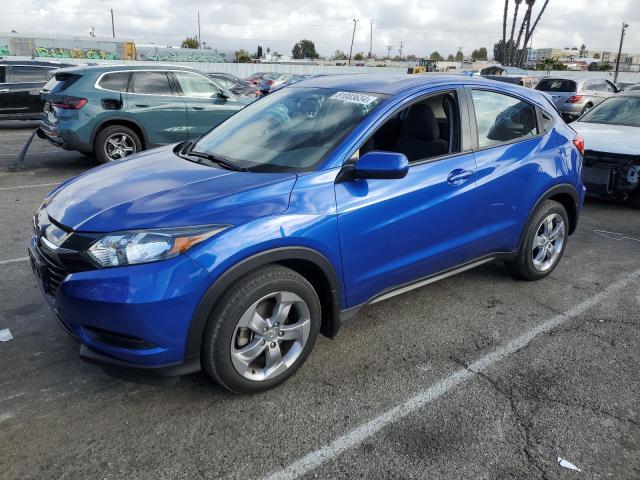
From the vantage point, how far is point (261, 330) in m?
2.91

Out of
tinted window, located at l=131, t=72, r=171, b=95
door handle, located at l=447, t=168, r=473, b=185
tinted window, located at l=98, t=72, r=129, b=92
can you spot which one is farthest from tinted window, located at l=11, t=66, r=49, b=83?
door handle, located at l=447, t=168, r=473, b=185

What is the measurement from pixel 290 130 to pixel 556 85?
17925mm

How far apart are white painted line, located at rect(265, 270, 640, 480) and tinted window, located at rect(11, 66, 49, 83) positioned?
1433 centimetres

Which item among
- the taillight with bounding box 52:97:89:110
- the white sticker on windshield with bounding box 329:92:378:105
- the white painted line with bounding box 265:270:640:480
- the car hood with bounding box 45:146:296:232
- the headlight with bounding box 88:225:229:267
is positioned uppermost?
the white sticker on windshield with bounding box 329:92:378:105

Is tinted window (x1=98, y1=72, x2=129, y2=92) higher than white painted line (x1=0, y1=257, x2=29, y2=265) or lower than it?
higher

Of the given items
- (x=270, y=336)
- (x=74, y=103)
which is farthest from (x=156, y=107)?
(x=270, y=336)

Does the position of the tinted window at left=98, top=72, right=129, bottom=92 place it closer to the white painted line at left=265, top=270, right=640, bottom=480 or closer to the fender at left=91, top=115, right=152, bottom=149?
the fender at left=91, top=115, right=152, bottom=149

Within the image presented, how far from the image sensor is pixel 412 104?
11.9 ft

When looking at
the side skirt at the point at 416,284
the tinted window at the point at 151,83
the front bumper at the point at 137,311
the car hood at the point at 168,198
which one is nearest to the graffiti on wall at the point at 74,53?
Answer: the tinted window at the point at 151,83

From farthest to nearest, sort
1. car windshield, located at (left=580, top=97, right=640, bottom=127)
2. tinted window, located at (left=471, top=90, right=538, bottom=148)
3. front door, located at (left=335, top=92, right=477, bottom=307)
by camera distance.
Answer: car windshield, located at (left=580, top=97, right=640, bottom=127) → tinted window, located at (left=471, top=90, right=538, bottom=148) → front door, located at (left=335, top=92, right=477, bottom=307)

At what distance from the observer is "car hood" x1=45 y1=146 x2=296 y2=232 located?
8.89 ft

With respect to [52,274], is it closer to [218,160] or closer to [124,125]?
[218,160]

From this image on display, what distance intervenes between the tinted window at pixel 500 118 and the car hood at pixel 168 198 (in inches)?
67.6

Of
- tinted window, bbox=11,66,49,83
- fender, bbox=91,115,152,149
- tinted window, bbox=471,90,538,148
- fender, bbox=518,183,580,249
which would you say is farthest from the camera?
tinted window, bbox=11,66,49,83
